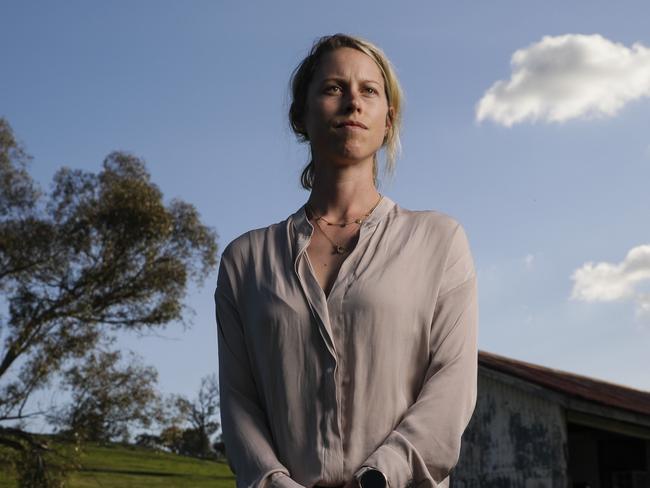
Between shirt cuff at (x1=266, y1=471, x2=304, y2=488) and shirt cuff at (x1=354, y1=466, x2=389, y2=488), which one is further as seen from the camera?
shirt cuff at (x1=266, y1=471, x2=304, y2=488)

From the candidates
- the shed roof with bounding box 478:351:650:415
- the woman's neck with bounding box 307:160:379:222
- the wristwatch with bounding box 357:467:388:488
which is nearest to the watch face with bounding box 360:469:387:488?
the wristwatch with bounding box 357:467:388:488

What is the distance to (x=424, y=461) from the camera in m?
2.45

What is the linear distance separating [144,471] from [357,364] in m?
52.7

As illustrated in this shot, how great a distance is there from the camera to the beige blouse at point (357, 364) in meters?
2.46

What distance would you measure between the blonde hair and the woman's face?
3 cm

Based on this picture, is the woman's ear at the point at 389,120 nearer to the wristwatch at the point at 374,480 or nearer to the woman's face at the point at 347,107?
the woman's face at the point at 347,107

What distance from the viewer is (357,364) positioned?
2514mm

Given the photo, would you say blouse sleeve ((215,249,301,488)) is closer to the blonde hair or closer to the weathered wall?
the blonde hair

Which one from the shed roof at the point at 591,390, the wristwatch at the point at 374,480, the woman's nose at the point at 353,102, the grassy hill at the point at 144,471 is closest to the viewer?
the wristwatch at the point at 374,480

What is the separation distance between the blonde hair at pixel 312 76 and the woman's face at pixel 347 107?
29 mm

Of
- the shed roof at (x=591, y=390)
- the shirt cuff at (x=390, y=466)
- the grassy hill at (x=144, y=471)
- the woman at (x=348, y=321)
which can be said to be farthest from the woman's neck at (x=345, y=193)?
the grassy hill at (x=144, y=471)

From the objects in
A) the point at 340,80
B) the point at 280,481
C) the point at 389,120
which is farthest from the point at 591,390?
the point at 280,481

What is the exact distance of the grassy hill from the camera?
150 feet

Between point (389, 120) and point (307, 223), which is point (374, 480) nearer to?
point (307, 223)
